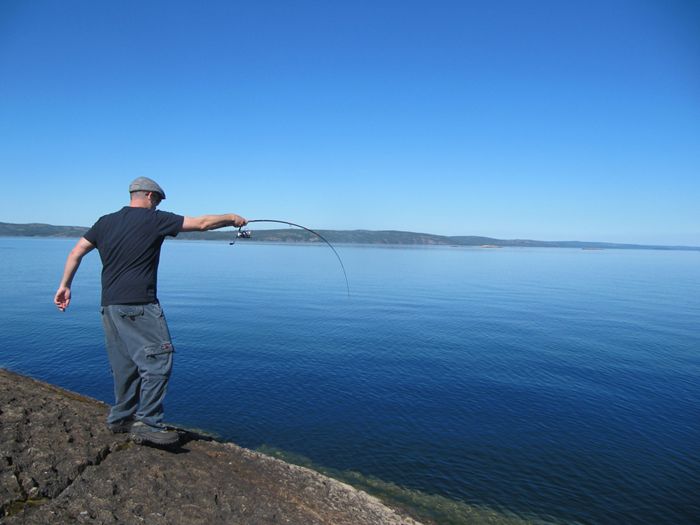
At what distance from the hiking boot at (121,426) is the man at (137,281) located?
23.1 inches

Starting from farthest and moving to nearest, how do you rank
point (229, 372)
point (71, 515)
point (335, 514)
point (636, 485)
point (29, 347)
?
point (29, 347) < point (229, 372) < point (636, 485) < point (335, 514) < point (71, 515)

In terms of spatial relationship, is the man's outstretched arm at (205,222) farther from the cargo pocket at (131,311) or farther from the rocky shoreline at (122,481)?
the rocky shoreline at (122,481)

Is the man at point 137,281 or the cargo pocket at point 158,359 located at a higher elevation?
the man at point 137,281

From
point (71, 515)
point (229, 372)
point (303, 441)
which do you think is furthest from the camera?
point (229, 372)

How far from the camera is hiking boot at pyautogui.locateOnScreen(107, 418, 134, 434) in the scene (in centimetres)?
666

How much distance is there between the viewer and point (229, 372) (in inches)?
800

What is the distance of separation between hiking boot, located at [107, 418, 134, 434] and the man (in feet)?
1.93

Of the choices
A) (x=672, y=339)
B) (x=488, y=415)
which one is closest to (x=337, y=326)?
(x=488, y=415)

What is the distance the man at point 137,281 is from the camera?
6.06 metres

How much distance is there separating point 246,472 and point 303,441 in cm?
670

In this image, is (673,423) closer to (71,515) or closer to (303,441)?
(303,441)

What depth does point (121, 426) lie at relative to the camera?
264 inches

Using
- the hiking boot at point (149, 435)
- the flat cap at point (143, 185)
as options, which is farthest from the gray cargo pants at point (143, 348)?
the flat cap at point (143, 185)

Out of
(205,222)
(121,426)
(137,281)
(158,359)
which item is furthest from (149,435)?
(205,222)
